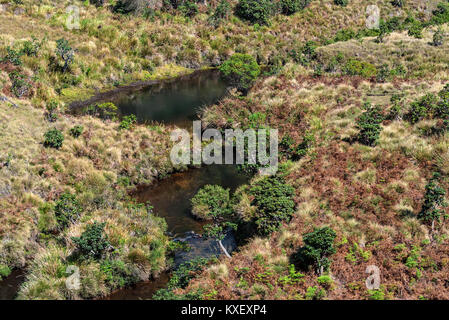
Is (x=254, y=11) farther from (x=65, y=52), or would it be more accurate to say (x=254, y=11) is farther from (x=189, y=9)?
(x=65, y=52)

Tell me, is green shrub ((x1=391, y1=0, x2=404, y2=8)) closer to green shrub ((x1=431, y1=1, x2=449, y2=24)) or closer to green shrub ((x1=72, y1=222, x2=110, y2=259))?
green shrub ((x1=431, y1=1, x2=449, y2=24))

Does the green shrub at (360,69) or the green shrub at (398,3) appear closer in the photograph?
the green shrub at (360,69)

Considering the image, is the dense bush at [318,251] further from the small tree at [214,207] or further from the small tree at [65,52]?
the small tree at [65,52]

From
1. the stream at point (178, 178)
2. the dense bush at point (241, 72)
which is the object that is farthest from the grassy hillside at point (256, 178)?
the dense bush at point (241, 72)

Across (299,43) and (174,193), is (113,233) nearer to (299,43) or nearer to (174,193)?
(174,193)

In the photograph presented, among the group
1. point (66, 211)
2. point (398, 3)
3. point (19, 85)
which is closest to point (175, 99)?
point (19, 85)

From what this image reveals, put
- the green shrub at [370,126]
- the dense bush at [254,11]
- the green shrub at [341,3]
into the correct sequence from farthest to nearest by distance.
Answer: the green shrub at [341,3] → the dense bush at [254,11] → the green shrub at [370,126]
